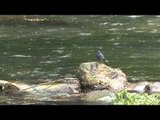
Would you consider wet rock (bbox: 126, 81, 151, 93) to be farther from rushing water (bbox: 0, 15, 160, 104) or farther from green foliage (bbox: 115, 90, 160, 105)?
rushing water (bbox: 0, 15, 160, 104)

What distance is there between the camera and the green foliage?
10469 millimetres

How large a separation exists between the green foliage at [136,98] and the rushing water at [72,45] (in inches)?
93.6

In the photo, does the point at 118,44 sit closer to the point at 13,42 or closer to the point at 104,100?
the point at 13,42

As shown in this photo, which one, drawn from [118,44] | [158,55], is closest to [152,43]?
[118,44]

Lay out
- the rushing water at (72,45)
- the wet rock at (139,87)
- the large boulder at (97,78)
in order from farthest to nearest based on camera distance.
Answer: the rushing water at (72,45)
the wet rock at (139,87)
the large boulder at (97,78)

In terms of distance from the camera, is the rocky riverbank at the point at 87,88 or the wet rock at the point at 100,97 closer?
the wet rock at the point at 100,97

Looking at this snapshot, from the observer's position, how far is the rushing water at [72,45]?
14523 mm

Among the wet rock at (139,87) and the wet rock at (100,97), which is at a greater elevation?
the wet rock at (100,97)

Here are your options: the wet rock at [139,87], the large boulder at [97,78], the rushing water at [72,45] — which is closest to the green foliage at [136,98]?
the wet rock at [139,87]

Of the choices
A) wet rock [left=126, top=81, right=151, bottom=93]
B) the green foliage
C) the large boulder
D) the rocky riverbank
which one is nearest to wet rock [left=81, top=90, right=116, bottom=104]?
the rocky riverbank

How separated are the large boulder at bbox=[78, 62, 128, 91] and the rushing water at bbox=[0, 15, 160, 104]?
131 cm

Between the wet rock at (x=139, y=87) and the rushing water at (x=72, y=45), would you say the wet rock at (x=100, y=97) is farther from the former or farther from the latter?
the rushing water at (x=72, y=45)

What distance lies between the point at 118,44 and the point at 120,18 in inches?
400

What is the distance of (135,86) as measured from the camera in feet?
39.3
